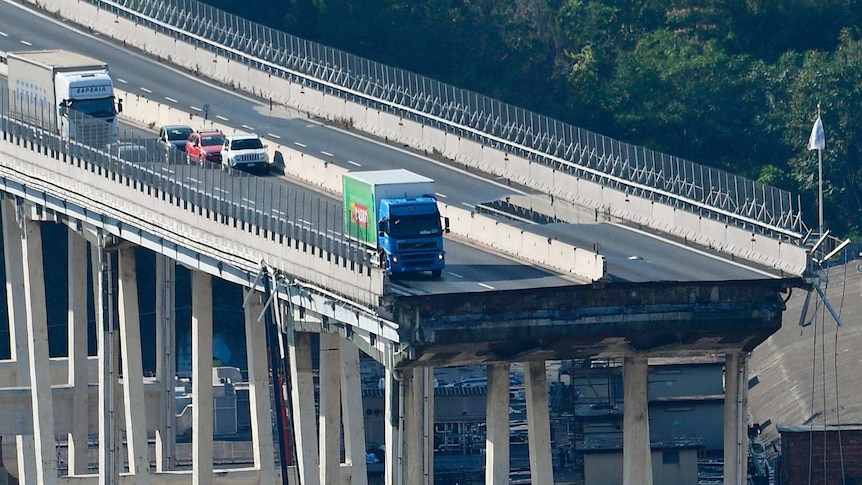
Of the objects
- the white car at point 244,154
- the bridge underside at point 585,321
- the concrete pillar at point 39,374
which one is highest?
the white car at point 244,154

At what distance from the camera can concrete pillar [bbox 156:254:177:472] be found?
101938 mm

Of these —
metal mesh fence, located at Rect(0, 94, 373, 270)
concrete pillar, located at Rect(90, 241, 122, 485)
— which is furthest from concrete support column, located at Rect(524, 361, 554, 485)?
concrete pillar, located at Rect(90, 241, 122, 485)

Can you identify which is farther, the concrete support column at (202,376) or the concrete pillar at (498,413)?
the concrete support column at (202,376)

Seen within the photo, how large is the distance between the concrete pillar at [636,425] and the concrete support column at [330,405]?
11320 millimetres

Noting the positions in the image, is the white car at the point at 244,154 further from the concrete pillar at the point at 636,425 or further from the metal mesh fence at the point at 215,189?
the concrete pillar at the point at 636,425

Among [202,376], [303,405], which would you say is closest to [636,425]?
[303,405]

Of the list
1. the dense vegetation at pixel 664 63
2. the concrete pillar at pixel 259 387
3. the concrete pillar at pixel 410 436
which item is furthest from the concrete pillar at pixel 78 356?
the dense vegetation at pixel 664 63


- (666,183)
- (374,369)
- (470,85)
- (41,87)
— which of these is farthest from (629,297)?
(470,85)

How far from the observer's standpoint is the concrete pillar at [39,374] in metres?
99.1

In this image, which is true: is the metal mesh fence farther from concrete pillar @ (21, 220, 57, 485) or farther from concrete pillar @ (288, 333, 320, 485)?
concrete pillar @ (21, 220, 57, 485)

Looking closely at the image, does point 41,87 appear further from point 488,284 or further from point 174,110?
point 488,284

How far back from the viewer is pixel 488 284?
253 feet

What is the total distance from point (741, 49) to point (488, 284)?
294ft

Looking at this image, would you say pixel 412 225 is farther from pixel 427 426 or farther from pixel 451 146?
pixel 451 146
